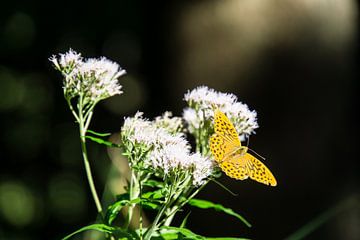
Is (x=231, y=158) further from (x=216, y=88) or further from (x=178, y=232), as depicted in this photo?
(x=216, y=88)

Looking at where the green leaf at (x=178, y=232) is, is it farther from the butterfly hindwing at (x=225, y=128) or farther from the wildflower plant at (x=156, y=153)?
the butterfly hindwing at (x=225, y=128)

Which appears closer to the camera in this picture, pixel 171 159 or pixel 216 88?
pixel 171 159

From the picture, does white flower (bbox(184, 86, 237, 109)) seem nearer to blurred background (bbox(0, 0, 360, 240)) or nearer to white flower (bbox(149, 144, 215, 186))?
white flower (bbox(149, 144, 215, 186))

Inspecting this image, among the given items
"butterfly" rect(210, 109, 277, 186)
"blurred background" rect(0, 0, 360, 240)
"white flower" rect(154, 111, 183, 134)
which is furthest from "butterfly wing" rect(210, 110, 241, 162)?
"blurred background" rect(0, 0, 360, 240)

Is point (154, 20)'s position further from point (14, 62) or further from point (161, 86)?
point (14, 62)

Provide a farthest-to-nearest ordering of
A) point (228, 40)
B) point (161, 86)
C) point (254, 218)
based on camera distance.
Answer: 1. point (161, 86)
2. point (228, 40)
3. point (254, 218)

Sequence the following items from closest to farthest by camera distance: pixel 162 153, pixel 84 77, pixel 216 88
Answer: pixel 162 153 → pixel 84 77 → pixel 216 88

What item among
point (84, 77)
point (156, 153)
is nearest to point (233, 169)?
point (156, 153)

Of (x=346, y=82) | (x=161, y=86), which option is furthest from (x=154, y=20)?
(x=346, y=82)
